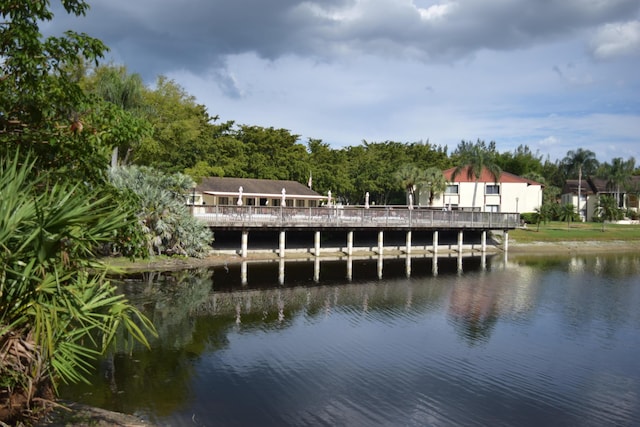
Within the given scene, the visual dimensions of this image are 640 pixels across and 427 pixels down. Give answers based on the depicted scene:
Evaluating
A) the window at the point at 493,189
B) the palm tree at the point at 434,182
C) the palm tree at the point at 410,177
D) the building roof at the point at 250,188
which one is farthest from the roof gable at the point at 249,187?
the window at the point at 493,189

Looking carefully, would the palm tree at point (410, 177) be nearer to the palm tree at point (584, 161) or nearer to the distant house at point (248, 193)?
the distant house at point (248, 193)

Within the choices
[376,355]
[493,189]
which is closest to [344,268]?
[376,355]

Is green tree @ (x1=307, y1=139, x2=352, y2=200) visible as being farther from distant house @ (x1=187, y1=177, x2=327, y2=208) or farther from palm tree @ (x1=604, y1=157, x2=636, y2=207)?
palm tree @ (x1=604, y1=157, x2=636, y2=207)

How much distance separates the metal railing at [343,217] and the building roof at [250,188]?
943 cm

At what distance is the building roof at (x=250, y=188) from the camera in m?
45.2

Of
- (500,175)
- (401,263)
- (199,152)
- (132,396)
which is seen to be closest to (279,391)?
(132,396)

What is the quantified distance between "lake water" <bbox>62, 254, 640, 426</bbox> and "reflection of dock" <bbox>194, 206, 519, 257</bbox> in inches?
262

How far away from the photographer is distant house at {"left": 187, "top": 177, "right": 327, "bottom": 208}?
44.8 metres

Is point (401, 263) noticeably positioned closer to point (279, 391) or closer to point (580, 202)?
point (279, 391)

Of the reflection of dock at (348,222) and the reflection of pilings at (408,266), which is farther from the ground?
the reflection of dock at (348,222)

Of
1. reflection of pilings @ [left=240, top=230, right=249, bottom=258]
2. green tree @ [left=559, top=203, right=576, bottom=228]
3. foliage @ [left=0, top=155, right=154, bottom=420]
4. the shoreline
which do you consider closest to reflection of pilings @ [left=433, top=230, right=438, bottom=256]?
the shoreline

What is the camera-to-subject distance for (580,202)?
83.9 m

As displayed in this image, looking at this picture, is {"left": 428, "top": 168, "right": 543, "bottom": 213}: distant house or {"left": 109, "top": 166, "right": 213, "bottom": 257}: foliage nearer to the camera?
{"left": 109, "top": 166, "right": 213, "bottom": 257}: foliage

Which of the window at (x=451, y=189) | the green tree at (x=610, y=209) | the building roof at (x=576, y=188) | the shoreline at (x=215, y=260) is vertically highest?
the building roof at (x=576, y=188)
